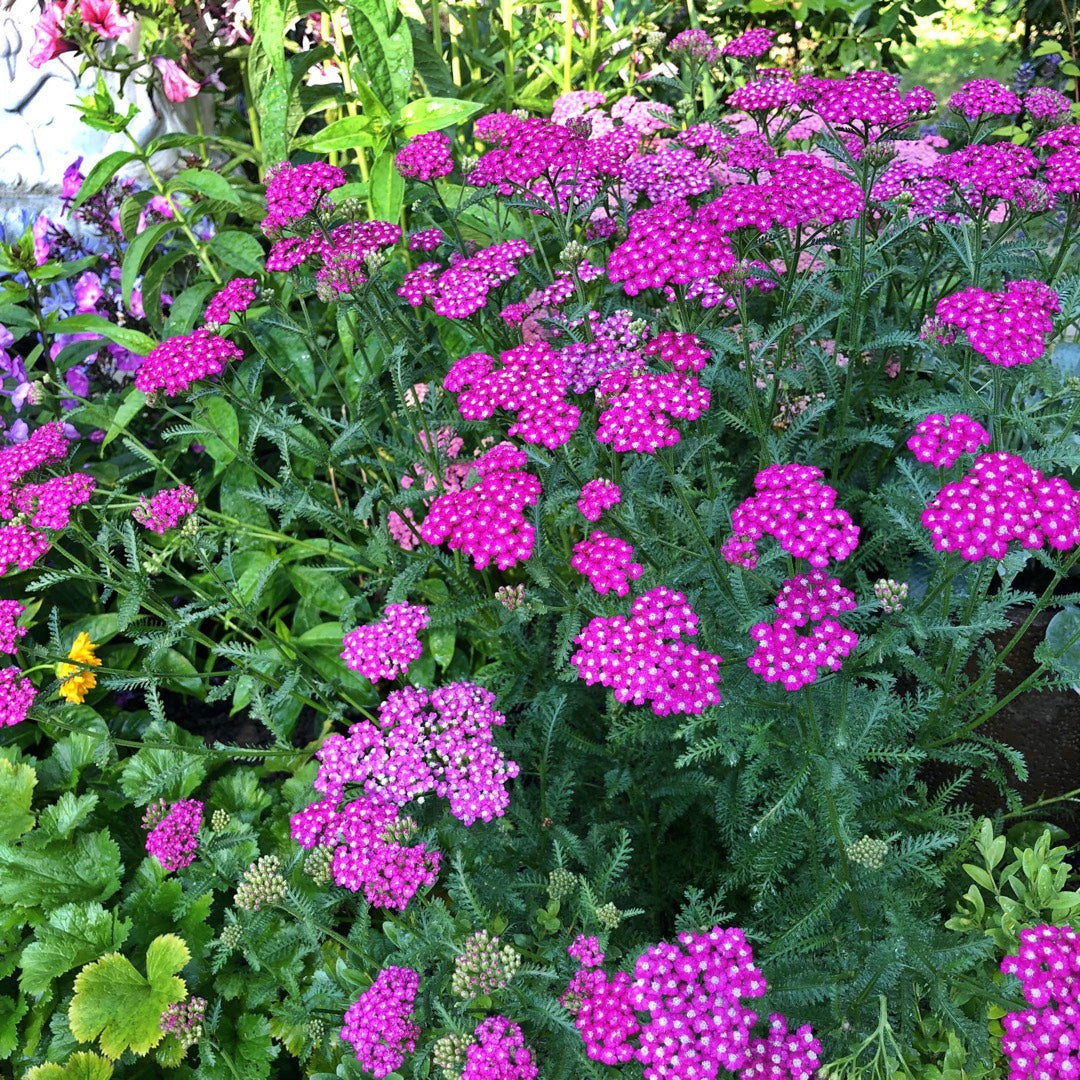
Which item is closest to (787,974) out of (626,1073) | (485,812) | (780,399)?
(626,1073)

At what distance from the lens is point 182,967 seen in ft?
8.09

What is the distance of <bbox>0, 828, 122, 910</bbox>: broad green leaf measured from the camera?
2705mm

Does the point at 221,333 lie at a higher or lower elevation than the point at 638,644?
higher

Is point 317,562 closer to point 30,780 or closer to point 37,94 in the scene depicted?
point 30,780

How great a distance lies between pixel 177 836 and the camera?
2.34 m

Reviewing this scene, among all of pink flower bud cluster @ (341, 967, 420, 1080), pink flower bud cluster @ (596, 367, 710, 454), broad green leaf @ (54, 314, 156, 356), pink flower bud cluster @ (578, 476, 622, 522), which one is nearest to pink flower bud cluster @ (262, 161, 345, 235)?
broad green leaf @ (54, 314, 156, 356)

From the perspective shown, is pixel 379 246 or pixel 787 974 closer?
pixel 787 974

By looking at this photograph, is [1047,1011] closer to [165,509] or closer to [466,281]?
[466,281]

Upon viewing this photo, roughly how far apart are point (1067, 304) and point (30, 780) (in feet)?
10.6

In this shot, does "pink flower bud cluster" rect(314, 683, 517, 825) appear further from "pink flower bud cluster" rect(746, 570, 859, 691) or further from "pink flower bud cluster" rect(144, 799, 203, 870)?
"pink flower bud cluster" rect(746, 570, 859, 691)

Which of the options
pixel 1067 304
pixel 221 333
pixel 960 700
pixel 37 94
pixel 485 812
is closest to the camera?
pixel 485 812

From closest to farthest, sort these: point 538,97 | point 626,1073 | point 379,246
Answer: point 626,1073, point 379,246, point 538,97

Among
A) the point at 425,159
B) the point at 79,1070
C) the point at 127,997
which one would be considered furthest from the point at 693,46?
the point at 79,1070

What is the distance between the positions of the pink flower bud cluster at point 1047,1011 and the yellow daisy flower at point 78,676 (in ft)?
8.26
